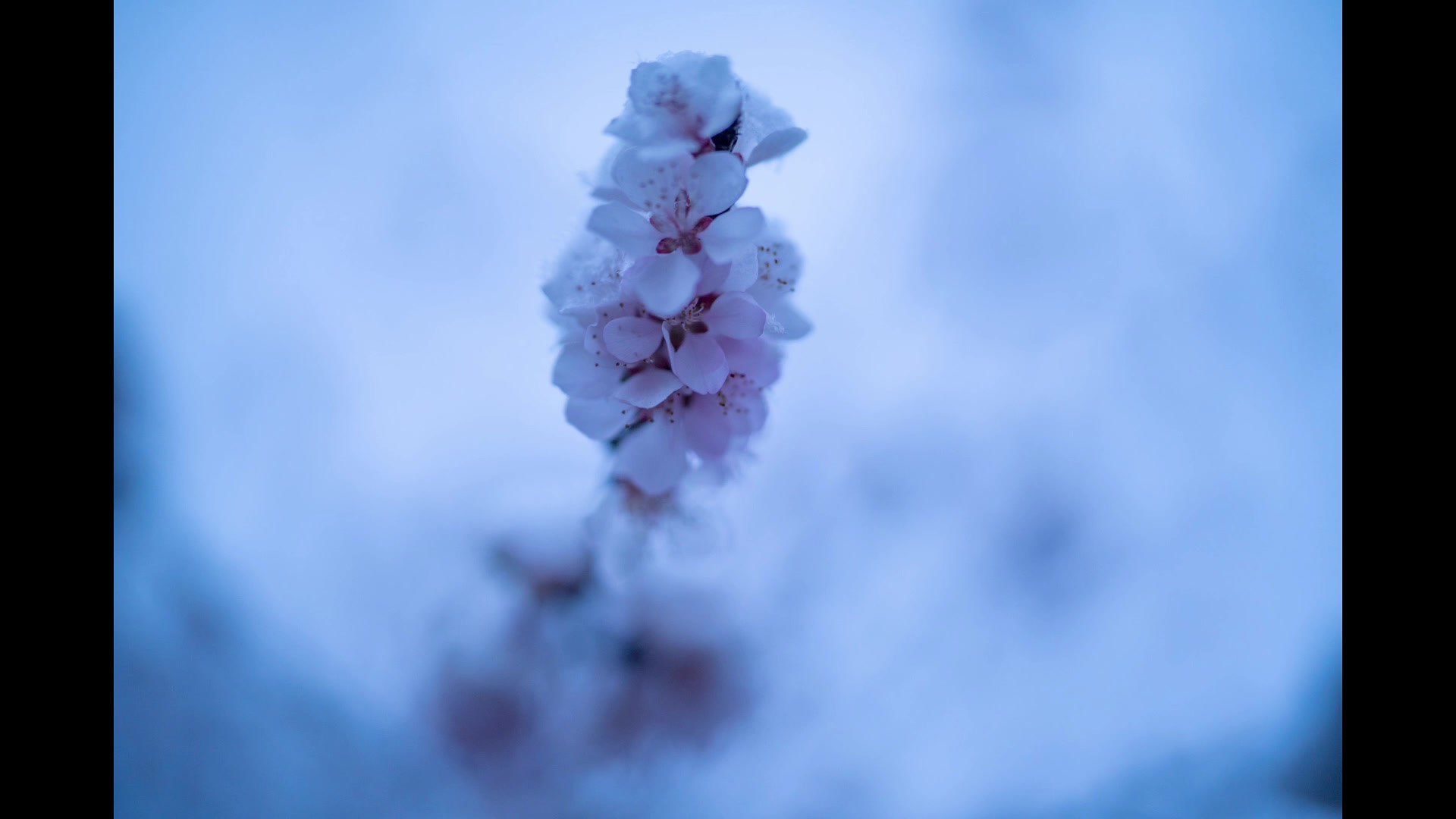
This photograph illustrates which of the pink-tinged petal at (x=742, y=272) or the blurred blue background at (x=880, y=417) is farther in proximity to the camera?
the blurred blue background at (x=880, y=417)

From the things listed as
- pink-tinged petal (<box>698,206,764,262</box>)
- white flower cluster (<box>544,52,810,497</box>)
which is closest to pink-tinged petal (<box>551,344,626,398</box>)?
white flower cluster (<box>544,52,810,497</box>)

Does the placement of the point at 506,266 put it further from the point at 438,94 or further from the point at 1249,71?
the point at 1249,71

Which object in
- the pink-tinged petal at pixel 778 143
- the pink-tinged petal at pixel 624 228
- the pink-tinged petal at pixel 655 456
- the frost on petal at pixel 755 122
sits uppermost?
the frost on petal at pixel 755 122

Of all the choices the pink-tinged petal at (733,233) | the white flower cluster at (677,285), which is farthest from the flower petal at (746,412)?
the pink-tinged petal at (733,233)

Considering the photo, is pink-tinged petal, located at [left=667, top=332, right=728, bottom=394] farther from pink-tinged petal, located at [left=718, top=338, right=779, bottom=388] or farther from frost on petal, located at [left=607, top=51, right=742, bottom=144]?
frost on petal, located at [left=607, top=51, right=742, bottom=144]

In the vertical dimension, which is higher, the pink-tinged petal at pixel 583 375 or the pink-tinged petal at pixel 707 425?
the pink-tinged petal at pixel 583 375

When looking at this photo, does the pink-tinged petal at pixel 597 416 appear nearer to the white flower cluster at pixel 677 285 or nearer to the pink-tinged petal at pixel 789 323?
the white flower cluster at pixel 677 285
